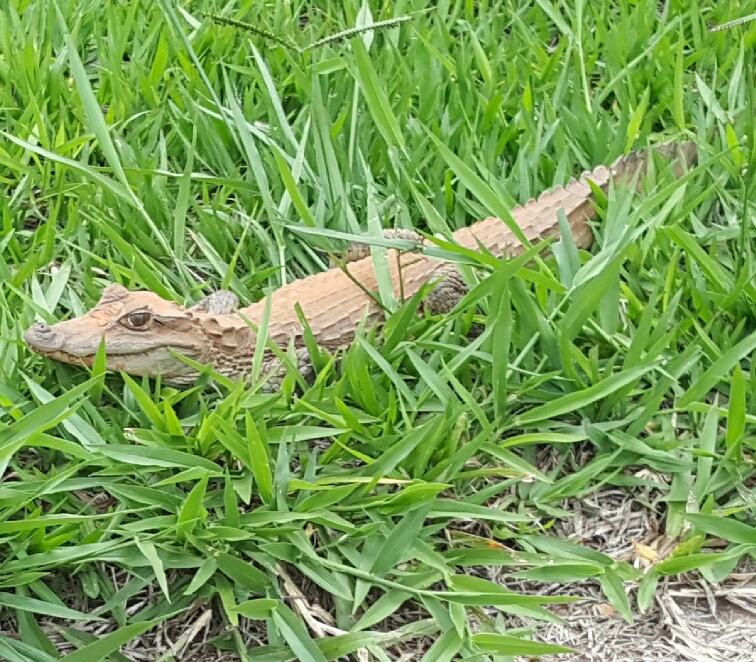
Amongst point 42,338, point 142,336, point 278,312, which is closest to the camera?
point 42,338

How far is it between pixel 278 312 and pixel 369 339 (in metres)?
0.28

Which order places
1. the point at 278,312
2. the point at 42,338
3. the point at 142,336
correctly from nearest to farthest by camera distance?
1. the point at 42,338
2. the point at 142,336
3. the point at 278,312

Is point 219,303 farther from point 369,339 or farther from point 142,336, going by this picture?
point 369,339

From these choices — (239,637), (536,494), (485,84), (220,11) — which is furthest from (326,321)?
(220,11)

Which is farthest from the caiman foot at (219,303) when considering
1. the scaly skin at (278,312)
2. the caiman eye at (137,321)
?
the caiman eye at (137,321)

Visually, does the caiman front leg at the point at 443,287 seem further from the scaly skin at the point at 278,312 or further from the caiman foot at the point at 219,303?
the caiman foot at the point at 219,303

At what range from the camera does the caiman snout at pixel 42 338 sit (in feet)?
7.09

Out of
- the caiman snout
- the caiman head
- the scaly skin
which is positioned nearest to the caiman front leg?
the scaly skin

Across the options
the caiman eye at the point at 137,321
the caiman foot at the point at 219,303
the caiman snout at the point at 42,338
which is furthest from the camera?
the caiman foot at the point at 219,303

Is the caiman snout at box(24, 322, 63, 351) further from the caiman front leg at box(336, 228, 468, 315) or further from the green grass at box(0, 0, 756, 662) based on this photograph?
the caiman front leg at box(336, 228, 468, 315)

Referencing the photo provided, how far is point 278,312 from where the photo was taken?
245 cm

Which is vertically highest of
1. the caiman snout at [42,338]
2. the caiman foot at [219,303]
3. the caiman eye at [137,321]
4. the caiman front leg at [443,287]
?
the caiman snout at [42,338]

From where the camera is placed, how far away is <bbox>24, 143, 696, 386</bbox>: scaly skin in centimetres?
226

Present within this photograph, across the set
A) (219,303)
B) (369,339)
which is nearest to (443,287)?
(369,339)
